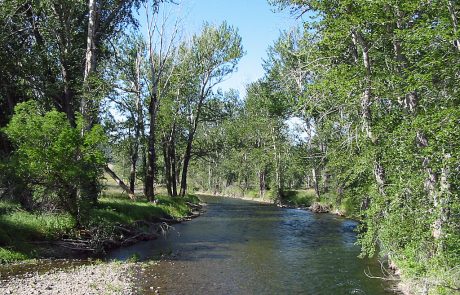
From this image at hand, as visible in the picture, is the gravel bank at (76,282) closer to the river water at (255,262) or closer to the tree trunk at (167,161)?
the river water at (255,262)

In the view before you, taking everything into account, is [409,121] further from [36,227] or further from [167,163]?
[167,163]

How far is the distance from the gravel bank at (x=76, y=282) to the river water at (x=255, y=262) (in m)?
0.75

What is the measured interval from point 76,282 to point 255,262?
838 centimetres

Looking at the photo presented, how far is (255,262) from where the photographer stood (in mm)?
18875

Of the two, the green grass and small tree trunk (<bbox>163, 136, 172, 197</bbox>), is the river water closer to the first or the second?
small tree trunk (<bbox>163, 136, 172, 197</bbox>)

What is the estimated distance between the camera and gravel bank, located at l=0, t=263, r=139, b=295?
41.7ft

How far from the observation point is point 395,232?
41.9 feet

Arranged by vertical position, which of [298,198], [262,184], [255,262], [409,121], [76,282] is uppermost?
[409,121]

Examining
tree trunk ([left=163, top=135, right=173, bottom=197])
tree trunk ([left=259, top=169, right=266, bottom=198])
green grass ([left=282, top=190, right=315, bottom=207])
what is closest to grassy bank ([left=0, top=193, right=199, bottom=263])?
tree trunk ([left=163, top=135, right=173, bottom=197])

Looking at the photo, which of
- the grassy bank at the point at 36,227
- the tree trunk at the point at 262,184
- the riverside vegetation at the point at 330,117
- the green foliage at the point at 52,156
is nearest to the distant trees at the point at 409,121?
the riverside vegetation at the point at 330,117

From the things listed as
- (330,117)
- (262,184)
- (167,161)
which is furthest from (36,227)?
(262,184)

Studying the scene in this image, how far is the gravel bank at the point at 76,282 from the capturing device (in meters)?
12.7

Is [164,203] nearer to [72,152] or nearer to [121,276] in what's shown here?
[72,152]


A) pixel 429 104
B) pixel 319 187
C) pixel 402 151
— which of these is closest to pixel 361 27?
pixel 429 104
